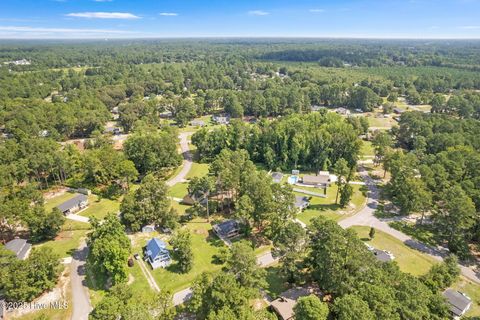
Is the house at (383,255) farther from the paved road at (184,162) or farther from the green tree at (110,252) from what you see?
the paved road at (184,162)

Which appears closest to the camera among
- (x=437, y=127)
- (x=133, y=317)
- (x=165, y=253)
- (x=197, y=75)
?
(x=133, y=317)

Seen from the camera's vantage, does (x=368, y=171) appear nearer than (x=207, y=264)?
No

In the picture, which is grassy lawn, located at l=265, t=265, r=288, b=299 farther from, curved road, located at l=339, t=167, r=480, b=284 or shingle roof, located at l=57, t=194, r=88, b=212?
shingle roof, located at l=57, t=194, r=88, b=212

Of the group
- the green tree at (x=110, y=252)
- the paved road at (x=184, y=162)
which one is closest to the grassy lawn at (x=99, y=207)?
the paved road at (x=184, y=162)

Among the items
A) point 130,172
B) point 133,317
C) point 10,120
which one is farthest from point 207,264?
point 10,120

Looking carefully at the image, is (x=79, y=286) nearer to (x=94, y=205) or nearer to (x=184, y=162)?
(x=94, y=205)

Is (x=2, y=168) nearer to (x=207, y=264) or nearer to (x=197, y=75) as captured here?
(x=207, y=264)

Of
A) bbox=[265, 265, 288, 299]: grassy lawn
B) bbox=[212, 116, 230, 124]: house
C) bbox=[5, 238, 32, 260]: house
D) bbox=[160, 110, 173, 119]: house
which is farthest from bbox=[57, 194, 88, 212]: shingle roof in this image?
bbox=[160, 110, 173, 119]: house
